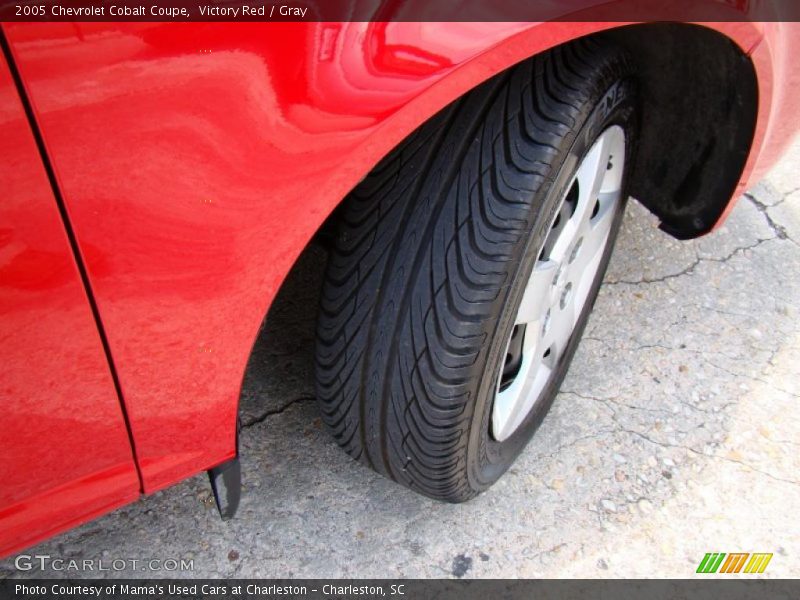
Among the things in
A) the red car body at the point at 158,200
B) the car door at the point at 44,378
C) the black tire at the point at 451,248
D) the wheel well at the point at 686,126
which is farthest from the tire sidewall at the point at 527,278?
the car door at the point at 44,378

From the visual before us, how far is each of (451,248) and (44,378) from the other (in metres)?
0.62

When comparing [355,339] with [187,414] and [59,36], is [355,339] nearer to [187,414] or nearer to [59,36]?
[187,414]

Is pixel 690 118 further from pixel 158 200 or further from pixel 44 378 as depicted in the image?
pixel 44 378

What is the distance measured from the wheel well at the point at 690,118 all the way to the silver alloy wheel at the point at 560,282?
0.19 meters

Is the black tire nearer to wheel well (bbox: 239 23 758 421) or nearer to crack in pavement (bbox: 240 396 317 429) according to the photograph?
wheel well (bbox: 239 23 758 421)

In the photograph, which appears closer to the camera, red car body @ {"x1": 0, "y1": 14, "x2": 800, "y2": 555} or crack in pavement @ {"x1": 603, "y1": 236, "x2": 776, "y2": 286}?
red car body @ {"x1": 0, "y1": 14, "x2": 800, "y2": 555}

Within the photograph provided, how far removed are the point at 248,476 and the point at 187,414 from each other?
0.70 metres

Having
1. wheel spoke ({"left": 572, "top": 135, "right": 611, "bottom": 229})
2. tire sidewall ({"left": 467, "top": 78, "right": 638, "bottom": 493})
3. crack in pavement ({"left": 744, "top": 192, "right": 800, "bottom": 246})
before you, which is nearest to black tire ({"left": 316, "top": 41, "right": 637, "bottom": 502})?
tire sidewall ({"left": 467, "top": 78, "right": 638, "bottom": 493})

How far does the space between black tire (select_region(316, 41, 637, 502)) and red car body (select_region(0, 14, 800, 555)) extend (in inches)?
7.7

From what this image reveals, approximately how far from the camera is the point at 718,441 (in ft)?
6.26

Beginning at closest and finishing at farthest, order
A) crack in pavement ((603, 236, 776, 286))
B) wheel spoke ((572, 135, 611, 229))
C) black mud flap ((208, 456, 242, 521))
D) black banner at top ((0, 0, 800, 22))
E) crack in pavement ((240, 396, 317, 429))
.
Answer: black banner at top ((0, 0, 800, 22)), black mud flap ((208, 456, 242, 521)), wheel spoke ((572, 135, 611, 229)), crack in pavement ((240, 396, 317, 429)), crack in pavement ((603, 236, 776, 286))

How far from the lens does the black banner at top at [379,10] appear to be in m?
0.71

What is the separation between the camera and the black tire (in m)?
1.22

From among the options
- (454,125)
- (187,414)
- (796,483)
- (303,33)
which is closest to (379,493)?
(187,414)
